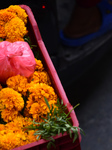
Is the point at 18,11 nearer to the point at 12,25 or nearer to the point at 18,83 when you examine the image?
the point at 12,25

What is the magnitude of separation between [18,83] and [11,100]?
0.08 metres

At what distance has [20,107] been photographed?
0.87m

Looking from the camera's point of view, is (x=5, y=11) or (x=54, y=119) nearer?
(x=54, y=119)

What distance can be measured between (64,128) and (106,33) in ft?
5.37

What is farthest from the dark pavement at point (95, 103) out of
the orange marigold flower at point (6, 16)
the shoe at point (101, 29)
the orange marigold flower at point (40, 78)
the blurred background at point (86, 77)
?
the orange marigold flower at point (6, 16)

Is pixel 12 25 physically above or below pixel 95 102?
above

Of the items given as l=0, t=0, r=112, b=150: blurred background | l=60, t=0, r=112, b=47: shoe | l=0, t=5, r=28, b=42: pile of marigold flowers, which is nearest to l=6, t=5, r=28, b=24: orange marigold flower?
l=0, t=5, r=28, b=42: pile of marigold flowers

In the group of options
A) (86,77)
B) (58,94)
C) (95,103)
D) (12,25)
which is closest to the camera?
(58,94)

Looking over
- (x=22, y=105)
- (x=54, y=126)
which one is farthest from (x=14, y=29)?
(x=54, y=126)

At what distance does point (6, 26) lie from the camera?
3.46 ft

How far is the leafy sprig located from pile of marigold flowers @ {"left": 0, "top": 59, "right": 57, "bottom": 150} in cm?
2

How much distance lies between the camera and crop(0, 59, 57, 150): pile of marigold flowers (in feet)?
2.62

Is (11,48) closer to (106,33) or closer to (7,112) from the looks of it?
(7,112)

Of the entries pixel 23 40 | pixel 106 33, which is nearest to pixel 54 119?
pixel 23 40
